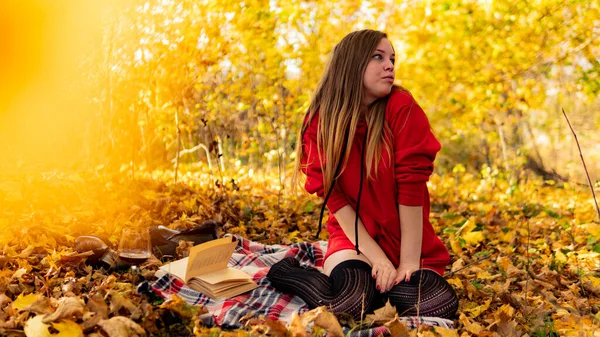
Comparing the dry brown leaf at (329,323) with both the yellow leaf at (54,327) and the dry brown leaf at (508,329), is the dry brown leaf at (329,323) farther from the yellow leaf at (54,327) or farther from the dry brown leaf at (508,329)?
the yellow leaf at (54,327)

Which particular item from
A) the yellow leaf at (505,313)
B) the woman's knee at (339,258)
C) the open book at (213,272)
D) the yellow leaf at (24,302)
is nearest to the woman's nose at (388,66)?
the woman's knee at (339,258)

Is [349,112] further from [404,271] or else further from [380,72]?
[404,271]

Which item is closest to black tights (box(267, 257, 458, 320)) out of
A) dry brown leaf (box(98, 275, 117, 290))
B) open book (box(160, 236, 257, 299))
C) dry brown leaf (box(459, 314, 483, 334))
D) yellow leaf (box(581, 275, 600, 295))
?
dry brown leaf (box(459, 314, 483, 334))

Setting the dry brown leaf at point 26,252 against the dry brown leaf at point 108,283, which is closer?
the dry brown leaf at point 108,283

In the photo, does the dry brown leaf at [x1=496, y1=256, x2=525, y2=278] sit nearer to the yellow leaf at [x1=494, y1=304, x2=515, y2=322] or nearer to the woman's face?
the yellow leaf at [x1=494, y1=304, x2=515, y2=322]

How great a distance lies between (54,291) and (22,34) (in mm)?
2304

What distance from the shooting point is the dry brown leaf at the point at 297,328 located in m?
2.04

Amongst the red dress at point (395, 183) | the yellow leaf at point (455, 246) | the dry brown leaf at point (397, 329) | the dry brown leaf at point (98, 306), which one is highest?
the red dress at point (395, 183)

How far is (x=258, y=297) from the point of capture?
2686 millimetres

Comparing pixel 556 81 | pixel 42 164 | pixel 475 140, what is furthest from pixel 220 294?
pixel 475 140

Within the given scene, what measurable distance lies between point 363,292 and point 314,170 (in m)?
0.66

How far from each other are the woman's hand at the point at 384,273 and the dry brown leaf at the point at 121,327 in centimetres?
98

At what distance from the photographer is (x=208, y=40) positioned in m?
5.29

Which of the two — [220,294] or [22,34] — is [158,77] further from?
[220,294]
